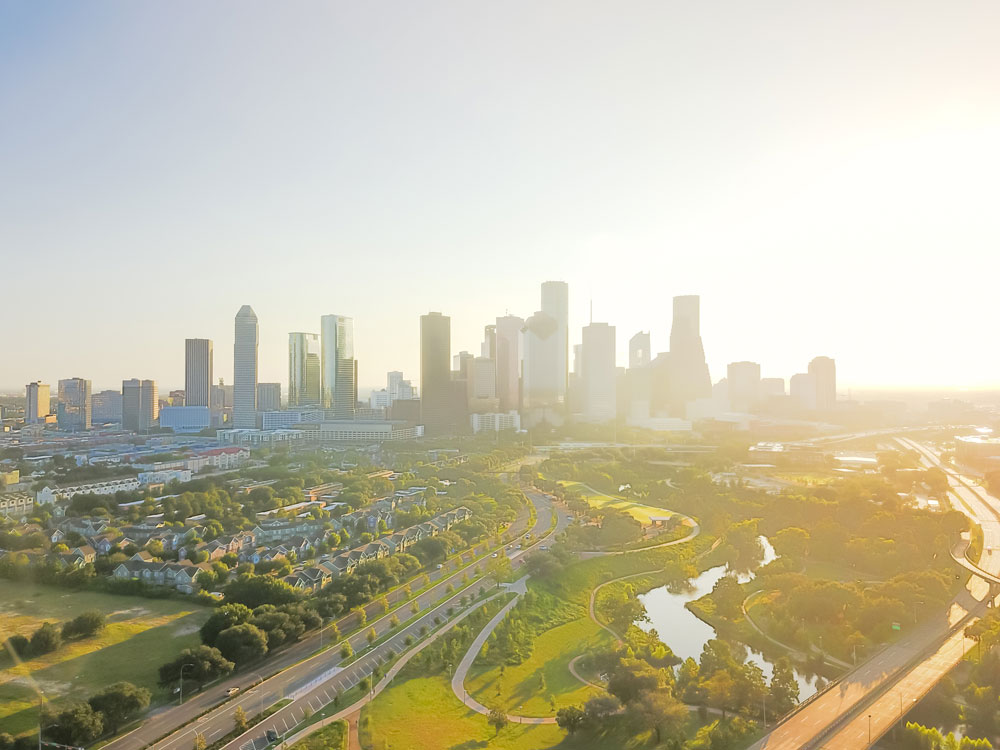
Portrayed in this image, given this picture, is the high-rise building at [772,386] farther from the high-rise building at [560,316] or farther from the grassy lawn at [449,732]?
the grassy lawn at [449,732]

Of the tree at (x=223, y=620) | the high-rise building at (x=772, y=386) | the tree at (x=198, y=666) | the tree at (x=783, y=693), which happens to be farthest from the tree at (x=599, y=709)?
the high-rise building at (x=772, y=386)

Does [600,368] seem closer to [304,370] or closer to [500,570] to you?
[304,370]

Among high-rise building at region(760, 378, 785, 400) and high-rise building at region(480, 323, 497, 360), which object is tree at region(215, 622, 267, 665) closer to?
high-rise building at region(480, 323, 497, 360)

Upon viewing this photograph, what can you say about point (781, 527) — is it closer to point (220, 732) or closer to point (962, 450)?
point (220, 732)

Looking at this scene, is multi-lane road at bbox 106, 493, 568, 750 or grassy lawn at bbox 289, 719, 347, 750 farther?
multi-lane road at bbox 106, 493, 568, 750

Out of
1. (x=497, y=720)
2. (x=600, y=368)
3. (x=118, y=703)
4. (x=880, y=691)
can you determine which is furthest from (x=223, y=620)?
(x=600, y=368)

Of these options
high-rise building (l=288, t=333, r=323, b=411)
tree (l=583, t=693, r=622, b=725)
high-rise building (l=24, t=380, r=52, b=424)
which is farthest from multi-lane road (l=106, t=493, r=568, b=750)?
high-rise building (l=288, t=333, r=323, b=411)
